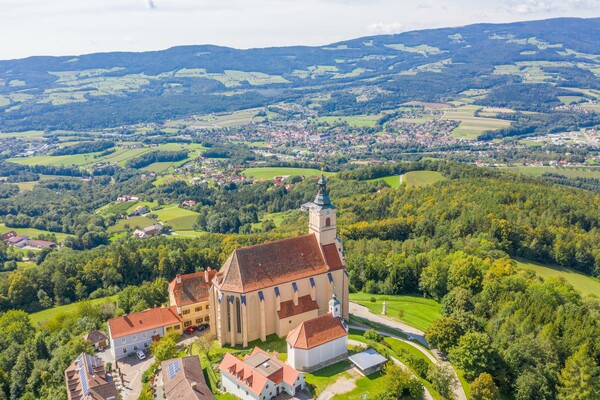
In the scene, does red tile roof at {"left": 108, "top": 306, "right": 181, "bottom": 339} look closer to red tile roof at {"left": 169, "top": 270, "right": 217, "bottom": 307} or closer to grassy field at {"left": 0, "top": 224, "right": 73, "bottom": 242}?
red tile roof at {"left": 169, "top": 270, "right": 217, "bottom": 307}

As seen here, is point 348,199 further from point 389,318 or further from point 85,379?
point 85,379

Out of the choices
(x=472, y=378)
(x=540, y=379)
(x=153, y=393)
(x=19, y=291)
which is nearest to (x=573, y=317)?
(x=540, y=379)

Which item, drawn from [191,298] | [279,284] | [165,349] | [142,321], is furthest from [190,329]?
[279,284]

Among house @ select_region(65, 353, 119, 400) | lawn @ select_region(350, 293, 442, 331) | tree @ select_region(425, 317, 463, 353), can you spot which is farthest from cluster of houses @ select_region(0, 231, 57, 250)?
tree @ select_region(425, 317, 463, 353)

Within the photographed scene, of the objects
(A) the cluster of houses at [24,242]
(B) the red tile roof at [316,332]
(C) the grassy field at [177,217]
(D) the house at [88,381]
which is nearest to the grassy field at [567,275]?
(B) the red tile roof at [316,332]

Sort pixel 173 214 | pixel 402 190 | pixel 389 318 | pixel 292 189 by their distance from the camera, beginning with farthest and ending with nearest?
pixel 292 189 < pixel 173 214 < pixel 402 190 < pixel 389 318

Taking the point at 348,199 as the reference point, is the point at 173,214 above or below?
below

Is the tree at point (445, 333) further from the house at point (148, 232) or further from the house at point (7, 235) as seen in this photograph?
the house at point (7, 235)
